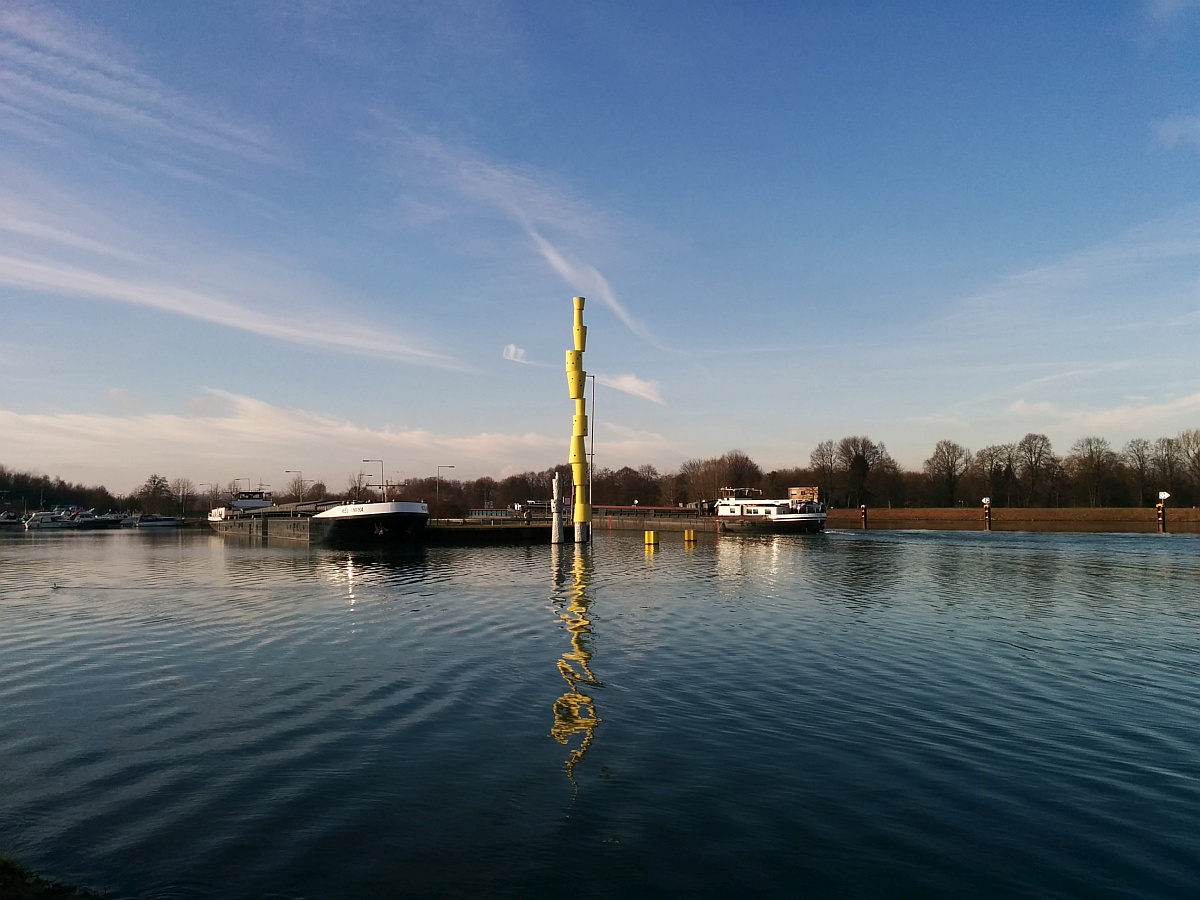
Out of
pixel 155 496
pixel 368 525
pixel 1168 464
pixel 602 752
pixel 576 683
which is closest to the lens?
pixel 602 752

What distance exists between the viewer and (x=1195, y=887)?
23.4 feet

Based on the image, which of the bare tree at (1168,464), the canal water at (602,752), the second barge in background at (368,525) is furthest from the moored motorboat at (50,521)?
the bare tree at (1168,464)

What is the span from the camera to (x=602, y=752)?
10.8 m

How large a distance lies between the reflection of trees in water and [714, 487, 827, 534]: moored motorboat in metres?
60.8

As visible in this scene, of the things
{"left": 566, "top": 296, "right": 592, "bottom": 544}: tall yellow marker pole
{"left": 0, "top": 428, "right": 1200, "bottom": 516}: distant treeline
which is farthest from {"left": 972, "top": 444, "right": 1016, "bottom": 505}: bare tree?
{"left": 566, "top": 296, "right": 592, "bottom": 544}: tall yellow marker pole

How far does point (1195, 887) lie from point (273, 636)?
63.7 ft

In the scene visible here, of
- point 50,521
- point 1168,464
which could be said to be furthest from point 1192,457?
point 50,521

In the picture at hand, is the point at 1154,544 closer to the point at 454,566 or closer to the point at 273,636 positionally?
the point at 454,566

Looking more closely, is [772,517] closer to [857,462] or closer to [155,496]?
[857,462]

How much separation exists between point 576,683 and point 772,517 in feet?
254

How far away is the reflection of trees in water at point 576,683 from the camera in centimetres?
1144

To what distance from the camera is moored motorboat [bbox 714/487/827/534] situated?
86.8 meters

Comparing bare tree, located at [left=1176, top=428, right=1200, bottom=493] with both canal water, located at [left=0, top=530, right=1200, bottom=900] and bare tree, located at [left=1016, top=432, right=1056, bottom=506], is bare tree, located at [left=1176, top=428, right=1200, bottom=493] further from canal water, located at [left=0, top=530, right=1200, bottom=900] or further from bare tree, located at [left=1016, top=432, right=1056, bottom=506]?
canal water, located at [left=0, top=530, right=1200, bottom=900]

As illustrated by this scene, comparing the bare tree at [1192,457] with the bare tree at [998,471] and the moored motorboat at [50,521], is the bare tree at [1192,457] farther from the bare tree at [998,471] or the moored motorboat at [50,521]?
the moored motorboat at [50,521]
